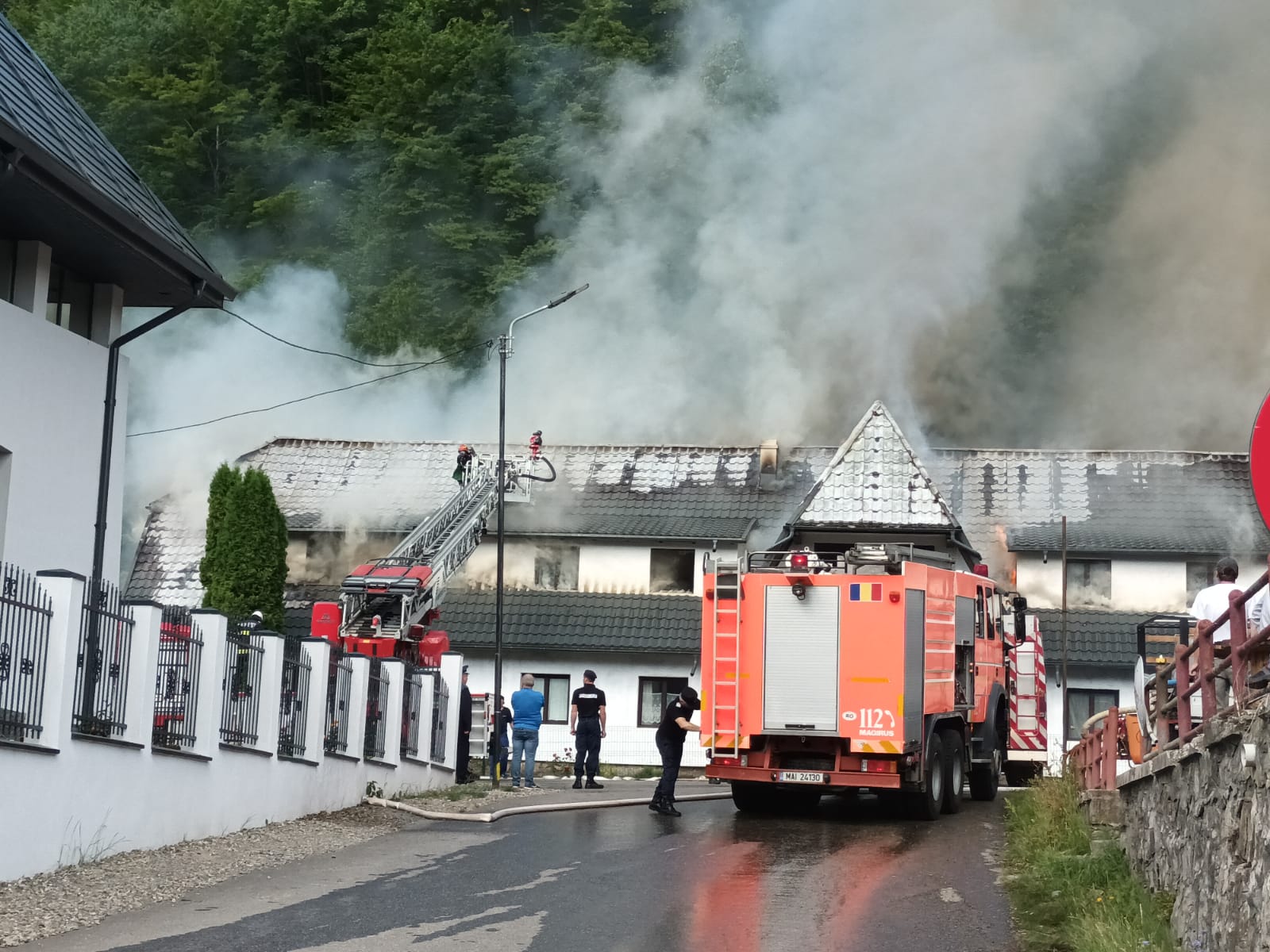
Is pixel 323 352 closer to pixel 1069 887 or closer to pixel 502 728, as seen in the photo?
pixel 502 728

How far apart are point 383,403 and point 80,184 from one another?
30.6 metres

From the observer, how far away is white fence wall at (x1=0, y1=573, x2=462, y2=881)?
33.9 ft

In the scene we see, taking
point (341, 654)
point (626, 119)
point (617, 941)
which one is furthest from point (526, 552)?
point (617, 941)

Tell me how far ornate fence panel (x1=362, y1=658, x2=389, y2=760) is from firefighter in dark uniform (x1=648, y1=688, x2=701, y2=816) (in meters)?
3.10

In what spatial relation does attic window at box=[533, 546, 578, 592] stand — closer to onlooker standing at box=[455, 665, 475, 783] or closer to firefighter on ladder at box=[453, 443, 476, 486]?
firefighter on ladder at box=[453, 443, 476, 486]

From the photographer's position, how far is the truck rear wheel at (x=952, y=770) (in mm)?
17781

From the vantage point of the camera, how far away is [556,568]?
115 feet

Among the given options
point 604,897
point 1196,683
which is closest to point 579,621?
point 604,897

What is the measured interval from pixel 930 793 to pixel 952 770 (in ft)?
3.01

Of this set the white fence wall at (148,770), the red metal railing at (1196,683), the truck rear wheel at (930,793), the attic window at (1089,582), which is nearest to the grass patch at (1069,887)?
the red metal railing at (1196,683)

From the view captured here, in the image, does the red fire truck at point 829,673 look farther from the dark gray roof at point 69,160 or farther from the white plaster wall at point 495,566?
the white plaster wall at point 495,566

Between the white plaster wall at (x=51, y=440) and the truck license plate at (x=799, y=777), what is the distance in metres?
7.21

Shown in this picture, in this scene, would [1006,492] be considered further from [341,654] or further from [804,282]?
[341,654]

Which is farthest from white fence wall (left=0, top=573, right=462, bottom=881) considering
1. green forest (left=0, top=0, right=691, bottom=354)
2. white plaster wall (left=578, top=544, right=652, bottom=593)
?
green forest (left=0, top=0, right=691, bottom=354)
